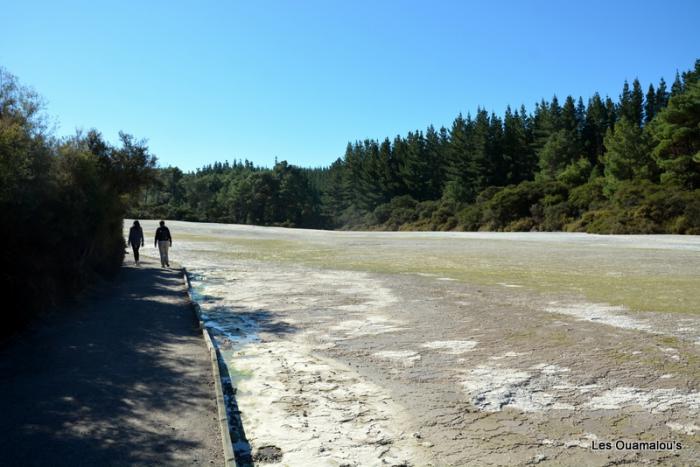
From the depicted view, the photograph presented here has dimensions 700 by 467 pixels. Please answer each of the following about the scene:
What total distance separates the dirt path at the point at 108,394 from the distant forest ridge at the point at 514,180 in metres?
16.3

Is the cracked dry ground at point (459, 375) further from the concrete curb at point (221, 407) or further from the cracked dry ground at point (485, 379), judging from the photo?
the concrete curb at point (221, 407)

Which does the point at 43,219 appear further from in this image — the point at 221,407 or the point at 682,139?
the point at 682,139

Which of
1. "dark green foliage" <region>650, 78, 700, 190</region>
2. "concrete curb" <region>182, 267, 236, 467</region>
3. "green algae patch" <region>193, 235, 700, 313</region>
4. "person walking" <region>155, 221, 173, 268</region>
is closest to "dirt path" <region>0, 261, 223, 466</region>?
"concrete curb" <region>182, 267, 236, 467</region>

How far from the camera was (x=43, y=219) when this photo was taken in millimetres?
10820

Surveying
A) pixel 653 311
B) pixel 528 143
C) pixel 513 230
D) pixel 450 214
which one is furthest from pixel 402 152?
pixel 653 311

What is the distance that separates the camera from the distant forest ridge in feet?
152

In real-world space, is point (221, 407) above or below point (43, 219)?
below

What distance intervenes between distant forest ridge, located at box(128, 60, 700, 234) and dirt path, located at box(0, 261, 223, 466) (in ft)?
53.5

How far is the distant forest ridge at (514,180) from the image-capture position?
152 ft

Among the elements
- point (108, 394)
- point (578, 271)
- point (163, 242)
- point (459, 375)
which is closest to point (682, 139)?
point (578, 271)

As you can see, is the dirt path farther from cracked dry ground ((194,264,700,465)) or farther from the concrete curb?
cracked dry ground ((194,264,700,465))

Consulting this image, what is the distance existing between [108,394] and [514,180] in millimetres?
87286

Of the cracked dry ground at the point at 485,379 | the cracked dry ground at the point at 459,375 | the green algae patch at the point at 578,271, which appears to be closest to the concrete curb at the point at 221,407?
the cracked dry ground at the point at 459,375

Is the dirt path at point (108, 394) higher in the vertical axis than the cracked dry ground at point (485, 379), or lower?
lower
